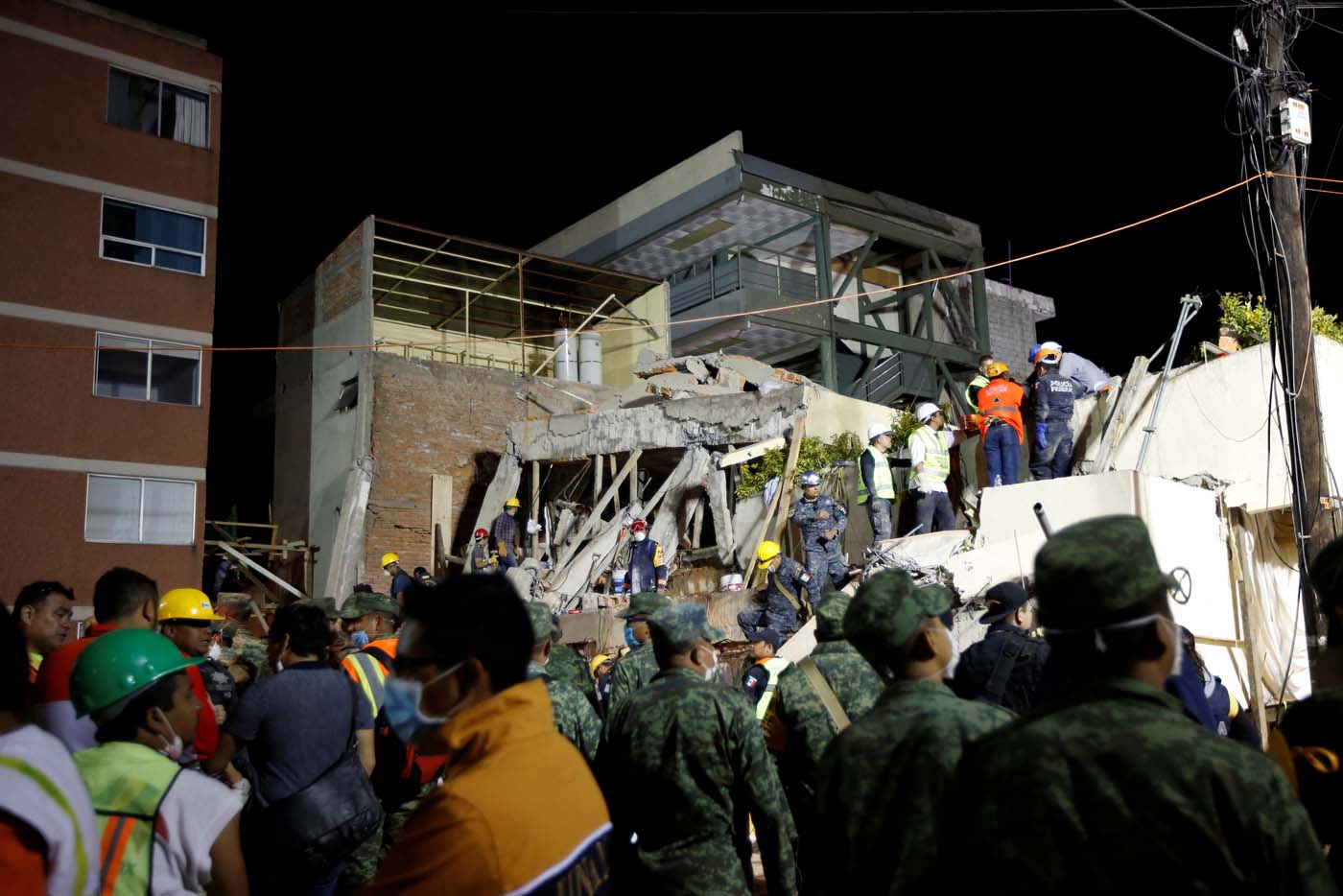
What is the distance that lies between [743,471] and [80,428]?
12.0 metres

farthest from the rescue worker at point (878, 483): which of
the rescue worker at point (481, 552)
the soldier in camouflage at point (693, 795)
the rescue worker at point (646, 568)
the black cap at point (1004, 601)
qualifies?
the soldier in camouflage at point (693, 795)

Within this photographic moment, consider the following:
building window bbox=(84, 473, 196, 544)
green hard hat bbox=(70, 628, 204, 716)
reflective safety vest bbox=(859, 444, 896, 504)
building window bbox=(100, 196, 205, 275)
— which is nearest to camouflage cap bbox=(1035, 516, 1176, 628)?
green hard hat bbox=(70, 628, 204, 716)

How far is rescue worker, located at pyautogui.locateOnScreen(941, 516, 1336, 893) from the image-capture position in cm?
191

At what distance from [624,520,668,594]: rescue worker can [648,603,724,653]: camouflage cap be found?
1353 centimetres

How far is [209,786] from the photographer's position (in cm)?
294

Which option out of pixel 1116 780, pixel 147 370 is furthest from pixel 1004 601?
pixel 147 370

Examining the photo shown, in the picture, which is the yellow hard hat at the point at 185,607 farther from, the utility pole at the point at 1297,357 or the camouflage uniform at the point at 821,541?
the camouflage uniform at the point at 821,541

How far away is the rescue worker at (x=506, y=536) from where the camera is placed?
1989cm

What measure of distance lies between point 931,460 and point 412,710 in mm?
12041

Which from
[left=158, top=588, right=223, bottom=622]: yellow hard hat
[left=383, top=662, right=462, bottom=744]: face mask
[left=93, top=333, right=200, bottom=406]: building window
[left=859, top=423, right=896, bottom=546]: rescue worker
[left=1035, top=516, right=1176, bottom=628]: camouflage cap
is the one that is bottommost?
[left=383, top=662, right=462, bottom=744]: face mask

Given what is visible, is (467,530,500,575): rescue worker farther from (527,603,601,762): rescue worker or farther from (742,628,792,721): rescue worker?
(527,603,601,762): rescue worker

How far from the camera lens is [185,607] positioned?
5902 mm

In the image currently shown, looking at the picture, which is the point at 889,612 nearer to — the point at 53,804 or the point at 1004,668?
the point at 53,804

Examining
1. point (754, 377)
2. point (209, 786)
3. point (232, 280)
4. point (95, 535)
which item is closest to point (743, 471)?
point (754, 377)
